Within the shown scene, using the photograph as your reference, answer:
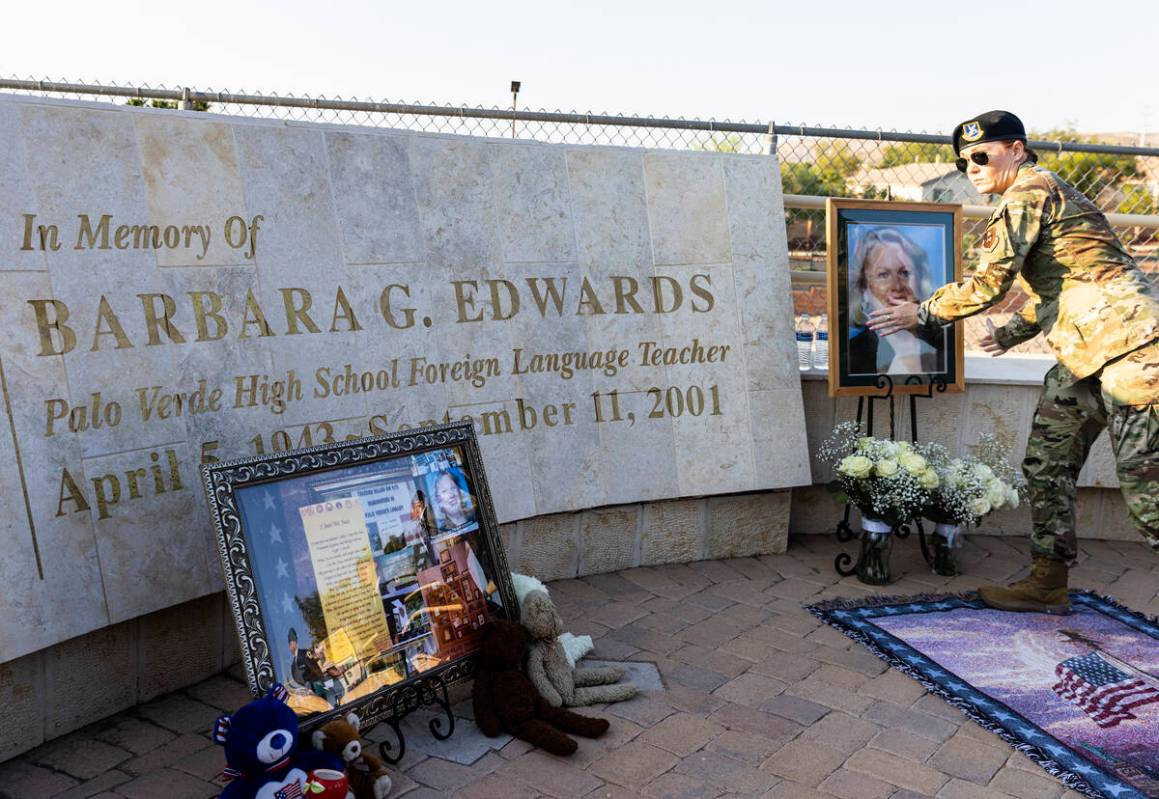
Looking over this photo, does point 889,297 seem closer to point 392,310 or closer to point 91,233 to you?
point 392,310

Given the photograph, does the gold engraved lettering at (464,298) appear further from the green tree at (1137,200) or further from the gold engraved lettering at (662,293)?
the green tree at (1137,200)

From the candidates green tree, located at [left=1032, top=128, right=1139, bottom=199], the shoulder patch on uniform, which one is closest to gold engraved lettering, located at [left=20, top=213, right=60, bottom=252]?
the shoulder patch on uniform

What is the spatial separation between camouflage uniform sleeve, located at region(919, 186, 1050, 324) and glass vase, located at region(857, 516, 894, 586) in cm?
130

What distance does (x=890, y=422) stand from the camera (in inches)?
235

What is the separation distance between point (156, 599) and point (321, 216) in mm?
1719

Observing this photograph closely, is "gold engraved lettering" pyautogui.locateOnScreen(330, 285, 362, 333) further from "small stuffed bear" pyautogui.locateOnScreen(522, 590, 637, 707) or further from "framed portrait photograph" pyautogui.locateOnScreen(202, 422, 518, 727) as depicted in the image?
"small stuffed bear" pyautogui.locateOnScreen(522, 590, 637, 707)

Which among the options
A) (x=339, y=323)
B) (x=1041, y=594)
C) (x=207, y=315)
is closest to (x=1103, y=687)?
(x=1041, y=594)

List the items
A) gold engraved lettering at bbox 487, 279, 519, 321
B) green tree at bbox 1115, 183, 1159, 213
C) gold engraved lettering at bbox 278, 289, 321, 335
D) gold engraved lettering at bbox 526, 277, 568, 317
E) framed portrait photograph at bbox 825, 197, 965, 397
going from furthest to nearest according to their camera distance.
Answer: green tree at bbox 1115, 183, 1159, 213
framed portrait photograph at bbox 825, 197, 965, 397
gold engraved lettering at bbox 526, 277, 568, 317
gold engraved lettering at bbox 487, 279, 519, 321
gold engraved lettering at bbox 278, 289, 321, 335

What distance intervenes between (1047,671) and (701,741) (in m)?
1.70

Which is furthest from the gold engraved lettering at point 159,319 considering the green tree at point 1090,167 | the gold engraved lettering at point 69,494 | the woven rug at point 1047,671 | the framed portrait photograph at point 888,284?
the green tree at point 1090,167

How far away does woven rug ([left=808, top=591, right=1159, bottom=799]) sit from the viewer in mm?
3615

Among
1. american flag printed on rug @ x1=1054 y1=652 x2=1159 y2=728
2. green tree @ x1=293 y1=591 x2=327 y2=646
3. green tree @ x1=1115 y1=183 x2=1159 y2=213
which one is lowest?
american flag printed on rug @ x1=1054 y1=652 x2=1159 y2=728

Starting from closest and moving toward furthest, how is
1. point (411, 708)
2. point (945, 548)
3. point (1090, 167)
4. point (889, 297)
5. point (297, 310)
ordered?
point (411, 708)
point (297, 310)
point (945, 548)
point (889, 297)
point (1090, 167)

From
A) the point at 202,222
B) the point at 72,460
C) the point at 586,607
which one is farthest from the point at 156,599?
the point at 586,607
